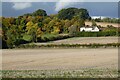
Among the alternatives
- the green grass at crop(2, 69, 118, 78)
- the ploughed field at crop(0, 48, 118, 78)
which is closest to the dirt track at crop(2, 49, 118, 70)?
the ploughed field at crop(0, 48, 118, 78)

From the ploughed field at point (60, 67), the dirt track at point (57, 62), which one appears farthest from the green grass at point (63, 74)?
the dirt track at point (57, 62)

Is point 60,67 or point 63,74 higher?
point 63,74

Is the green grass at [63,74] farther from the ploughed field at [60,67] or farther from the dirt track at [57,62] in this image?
the dirt track at [57,62]

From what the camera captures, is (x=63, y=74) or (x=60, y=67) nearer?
(x=63, y=74)

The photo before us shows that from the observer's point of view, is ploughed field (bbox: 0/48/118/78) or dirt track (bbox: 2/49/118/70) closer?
ploughed field (bbox: 0/48/118/78)

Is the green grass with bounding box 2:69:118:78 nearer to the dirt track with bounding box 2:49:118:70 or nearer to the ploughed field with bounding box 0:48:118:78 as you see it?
the ploughed field with bounding box 0:48:118:78

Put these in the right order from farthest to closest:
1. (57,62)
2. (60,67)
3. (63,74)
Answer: (57,62)
(60,67)
(63,74)

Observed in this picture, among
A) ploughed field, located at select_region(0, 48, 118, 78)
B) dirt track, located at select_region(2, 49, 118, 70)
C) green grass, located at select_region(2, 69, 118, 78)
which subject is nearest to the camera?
green grass, located at select_region(2, 69, 118, 78)

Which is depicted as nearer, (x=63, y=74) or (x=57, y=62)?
(x=63, y=74)

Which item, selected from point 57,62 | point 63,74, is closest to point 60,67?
point 57,62

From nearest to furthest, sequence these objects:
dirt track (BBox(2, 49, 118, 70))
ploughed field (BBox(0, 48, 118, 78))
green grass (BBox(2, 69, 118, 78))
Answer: green grass (BBox(2, 69, 118, 78)) → ploughed field (BBox(0, 48, 118, 78)) → dirt track (BBox(2, 49, 118, 70))

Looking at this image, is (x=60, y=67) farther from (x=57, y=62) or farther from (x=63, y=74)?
(x=63, y=74)

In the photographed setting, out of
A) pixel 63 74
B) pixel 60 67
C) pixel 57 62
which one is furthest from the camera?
pixel 57 62

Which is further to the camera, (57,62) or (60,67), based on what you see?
(57,62)
